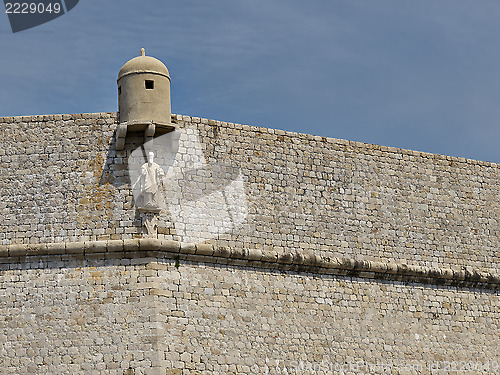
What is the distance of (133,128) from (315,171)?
3.10m

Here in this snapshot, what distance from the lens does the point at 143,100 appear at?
16.4 metres

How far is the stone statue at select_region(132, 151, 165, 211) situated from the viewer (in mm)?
16109

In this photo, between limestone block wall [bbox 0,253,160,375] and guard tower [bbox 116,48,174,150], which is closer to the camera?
limestone block wall [bbox 0,253,160,375]

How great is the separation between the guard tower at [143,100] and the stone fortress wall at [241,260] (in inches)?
9.7

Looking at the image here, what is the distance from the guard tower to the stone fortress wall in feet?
0.81

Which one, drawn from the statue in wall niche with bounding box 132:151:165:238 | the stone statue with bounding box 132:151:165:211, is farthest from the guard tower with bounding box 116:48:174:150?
the statue in wall niche with bounding box 132:151:165:238

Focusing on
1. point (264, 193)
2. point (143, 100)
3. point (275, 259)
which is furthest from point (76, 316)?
point (264, 193)

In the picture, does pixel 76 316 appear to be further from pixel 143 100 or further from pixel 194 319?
pixel 143 100

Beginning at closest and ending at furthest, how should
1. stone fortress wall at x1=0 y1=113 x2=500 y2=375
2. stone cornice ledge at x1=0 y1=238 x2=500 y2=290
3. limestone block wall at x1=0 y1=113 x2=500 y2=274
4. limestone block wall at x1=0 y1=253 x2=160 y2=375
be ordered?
1. limestone block wall at x1=0 y1=253 x2=160 y2=375
2. stone fortress wall at x1=0 y1=113 x2=500 y2=375
3. stone cornice ledge at x1=0 y1=238 x2=500 y2=290
4. limestone block wall at x1=0 y1=113 x2=500 y2=274

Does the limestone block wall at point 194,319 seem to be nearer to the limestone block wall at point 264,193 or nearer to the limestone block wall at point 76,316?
the limestone block wall at point 76,316

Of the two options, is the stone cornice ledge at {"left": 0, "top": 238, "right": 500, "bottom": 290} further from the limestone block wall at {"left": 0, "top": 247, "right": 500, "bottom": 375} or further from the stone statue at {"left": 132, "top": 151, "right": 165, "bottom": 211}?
the stone statue at {"left": 132, "top": 151, "right": 165, "bottom": 211}

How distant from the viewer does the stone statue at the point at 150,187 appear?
16109 millimetres

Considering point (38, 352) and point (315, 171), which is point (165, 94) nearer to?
point (315, 171)

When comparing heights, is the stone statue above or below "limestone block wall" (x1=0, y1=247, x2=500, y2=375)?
above
